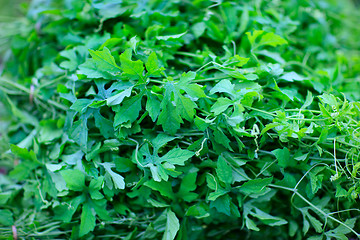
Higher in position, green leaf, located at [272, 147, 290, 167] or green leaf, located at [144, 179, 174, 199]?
green leaf, located at [272, 147, 290, 167]

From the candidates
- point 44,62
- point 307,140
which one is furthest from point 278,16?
point 44,62

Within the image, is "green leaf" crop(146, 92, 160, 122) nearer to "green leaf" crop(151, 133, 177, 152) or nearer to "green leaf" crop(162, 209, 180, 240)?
"green leaf" crop(151, 133, 177, 152)

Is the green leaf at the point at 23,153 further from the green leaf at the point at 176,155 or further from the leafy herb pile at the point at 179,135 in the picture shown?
the green leaf at the point at 176,155

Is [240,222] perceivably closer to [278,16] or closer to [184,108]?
[184,108]

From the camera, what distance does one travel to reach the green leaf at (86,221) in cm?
66

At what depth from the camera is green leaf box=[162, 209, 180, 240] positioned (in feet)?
2.08

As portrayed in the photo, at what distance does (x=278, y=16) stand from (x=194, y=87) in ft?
1.47

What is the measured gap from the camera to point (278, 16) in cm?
88

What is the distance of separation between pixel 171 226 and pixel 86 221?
0.19 metres

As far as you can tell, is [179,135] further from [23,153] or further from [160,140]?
[23,153]

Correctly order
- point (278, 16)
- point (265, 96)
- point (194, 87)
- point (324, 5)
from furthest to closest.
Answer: point (324, 5) → point (278, 16) → point (265, 96) → point (194, 87)

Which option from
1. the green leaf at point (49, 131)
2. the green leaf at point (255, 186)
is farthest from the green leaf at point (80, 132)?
the green leaf at point (255, 186)

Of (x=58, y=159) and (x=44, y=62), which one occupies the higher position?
(x=44, y=62)

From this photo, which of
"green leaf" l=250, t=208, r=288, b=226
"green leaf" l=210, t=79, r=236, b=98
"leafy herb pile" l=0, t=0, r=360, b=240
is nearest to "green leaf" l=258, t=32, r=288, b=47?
"leafy herb pile" l=0, t=0, r=360, b=240
